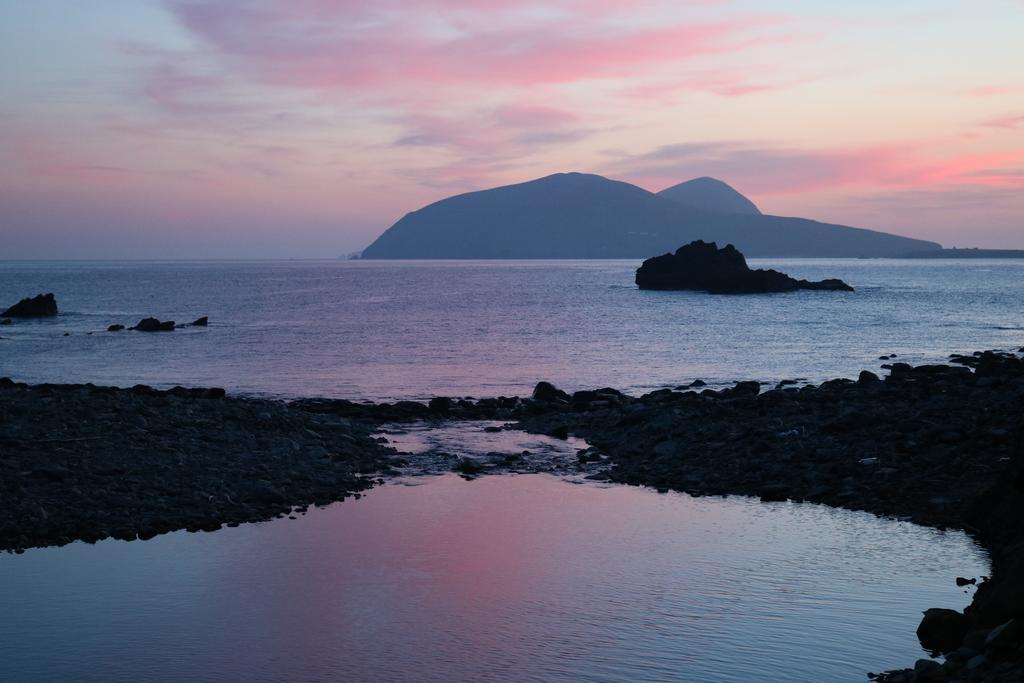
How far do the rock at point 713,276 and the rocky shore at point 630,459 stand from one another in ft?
408

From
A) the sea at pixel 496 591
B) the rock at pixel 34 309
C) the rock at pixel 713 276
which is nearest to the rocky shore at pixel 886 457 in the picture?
the sea at pixel 496 591

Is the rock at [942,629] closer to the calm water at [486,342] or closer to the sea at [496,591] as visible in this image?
the sea at [496,591]

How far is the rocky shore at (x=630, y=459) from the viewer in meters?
16.6

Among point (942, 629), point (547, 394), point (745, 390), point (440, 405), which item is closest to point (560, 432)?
point (440, 405)

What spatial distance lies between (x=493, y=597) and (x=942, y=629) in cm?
617

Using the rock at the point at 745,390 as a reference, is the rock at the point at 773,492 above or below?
below

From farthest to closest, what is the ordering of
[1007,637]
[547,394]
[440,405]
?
[547,394], [440,405], [1007,637]

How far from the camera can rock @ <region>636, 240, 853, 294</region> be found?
15150 centimetres

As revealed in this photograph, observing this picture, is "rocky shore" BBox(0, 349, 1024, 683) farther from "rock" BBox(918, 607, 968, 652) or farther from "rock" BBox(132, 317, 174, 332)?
"rock" BBox(132, 317, 174, 332)

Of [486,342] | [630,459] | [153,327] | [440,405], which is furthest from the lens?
[153,327]

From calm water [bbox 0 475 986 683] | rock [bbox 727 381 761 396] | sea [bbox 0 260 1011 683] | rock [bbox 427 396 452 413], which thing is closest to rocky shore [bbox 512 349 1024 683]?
rock [bbox 727 381 761 396]

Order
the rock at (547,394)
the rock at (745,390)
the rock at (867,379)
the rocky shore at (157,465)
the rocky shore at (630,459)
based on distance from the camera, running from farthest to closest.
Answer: the rock at (547,394) → the rock at (745,390) → the rock at (867,379) → the rocky shore at (157,465) → the rocky shore at (630,459)

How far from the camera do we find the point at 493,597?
14.0 metres

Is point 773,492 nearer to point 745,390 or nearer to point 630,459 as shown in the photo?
point 630,459
